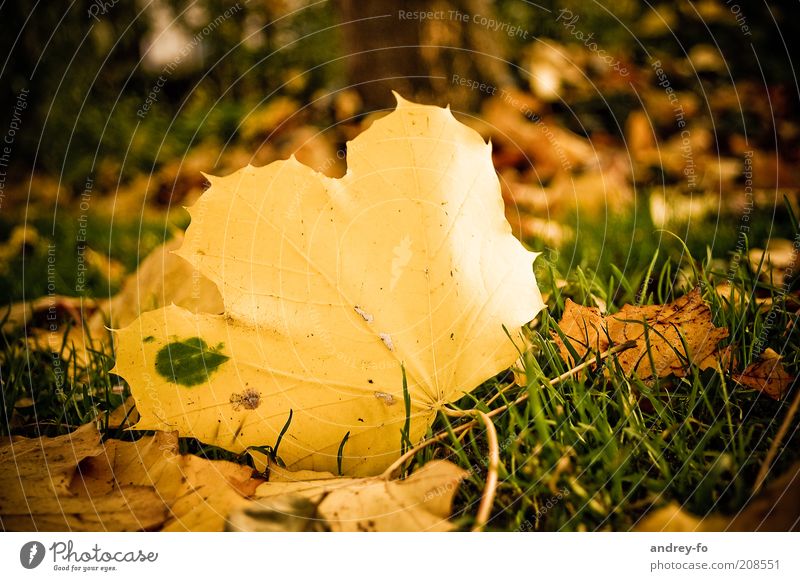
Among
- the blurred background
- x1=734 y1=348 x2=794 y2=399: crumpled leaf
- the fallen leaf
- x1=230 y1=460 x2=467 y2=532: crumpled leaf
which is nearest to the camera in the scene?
x1=230 y1=460 x2=467 y2=532: crumpled leaf

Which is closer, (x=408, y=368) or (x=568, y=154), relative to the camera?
(x=408, y=368)

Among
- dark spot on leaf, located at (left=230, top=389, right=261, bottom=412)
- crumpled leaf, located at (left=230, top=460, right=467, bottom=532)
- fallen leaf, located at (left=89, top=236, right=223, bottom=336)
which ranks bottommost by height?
crumpled leaf, located at (left=230, top=460, right=467, bottom=532)

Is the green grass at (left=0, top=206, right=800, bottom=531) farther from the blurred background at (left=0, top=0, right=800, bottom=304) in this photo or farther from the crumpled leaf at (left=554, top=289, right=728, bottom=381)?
the blurred background at (left=0, top=0, right=800, bottom=304)

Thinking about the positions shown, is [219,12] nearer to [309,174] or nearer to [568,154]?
[568,154]

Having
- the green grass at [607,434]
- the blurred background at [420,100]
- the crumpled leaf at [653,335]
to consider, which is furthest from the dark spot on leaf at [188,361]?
the blurred background at [420,100]

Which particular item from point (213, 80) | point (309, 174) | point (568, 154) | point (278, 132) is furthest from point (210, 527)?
point (213, 80)

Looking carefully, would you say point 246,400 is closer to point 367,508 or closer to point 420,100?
point 367,508
